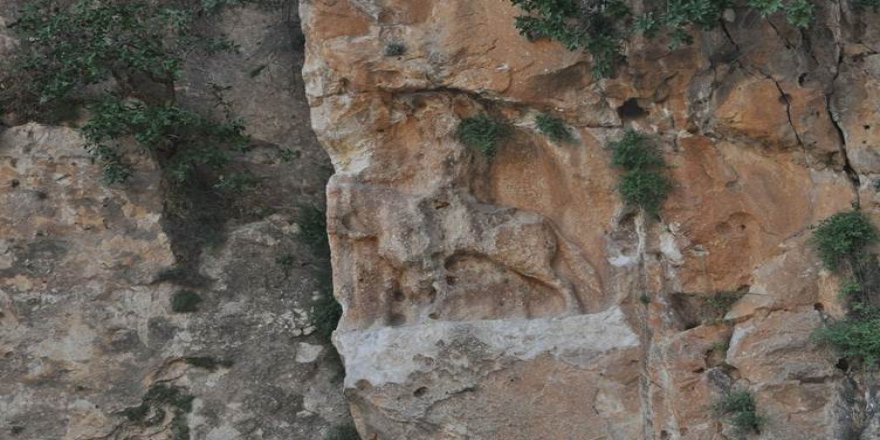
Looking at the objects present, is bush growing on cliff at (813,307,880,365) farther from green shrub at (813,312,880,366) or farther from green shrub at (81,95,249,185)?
green shrub at (81,95,249,185)

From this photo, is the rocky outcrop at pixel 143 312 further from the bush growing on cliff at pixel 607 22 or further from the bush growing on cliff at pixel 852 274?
the bush growing on cliff at pixel 852 274

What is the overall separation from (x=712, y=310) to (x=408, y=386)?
2.13 metres

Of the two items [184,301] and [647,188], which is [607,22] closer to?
[647,188]

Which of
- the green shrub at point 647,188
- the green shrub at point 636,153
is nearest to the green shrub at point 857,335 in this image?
→ the green shrub at point 647,188

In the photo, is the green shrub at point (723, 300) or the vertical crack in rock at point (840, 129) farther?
the green shrub at point (723, 300)

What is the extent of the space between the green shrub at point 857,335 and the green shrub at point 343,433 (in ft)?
11.3

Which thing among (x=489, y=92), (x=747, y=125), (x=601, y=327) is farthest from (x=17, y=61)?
(x=747, y=125)

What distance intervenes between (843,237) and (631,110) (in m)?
1.62

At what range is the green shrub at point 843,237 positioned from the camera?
6148 mm

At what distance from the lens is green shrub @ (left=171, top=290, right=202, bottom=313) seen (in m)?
7.66

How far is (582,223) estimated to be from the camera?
699cm

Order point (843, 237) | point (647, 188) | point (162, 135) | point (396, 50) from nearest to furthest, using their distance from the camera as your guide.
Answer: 1. point (843, 237)
2. point (647, 188)
3. point (396, 50)
4. point (162, 135)

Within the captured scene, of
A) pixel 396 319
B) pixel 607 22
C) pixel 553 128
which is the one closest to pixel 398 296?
pixel 396 319

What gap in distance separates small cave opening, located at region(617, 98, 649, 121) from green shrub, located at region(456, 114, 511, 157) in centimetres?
80
